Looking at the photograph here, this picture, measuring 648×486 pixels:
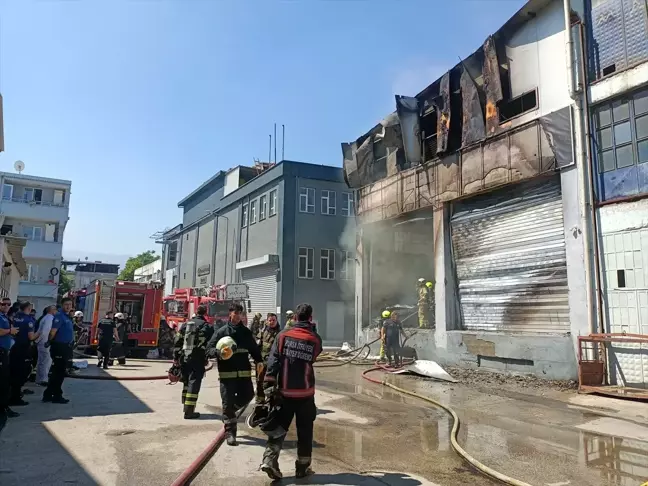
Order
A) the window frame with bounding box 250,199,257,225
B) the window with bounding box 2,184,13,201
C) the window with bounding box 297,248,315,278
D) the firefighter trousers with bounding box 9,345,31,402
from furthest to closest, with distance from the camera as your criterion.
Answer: the window with bounding box 2,184,13,201 → the window frame with bounding box 250,199,257,225 → the window with bounding box 297,248,315,278 → the firefighter trousers with bounding box 9,345,31,402

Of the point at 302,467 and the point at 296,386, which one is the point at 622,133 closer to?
the point at 296,386

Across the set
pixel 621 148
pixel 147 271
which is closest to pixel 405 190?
pixel 621 148

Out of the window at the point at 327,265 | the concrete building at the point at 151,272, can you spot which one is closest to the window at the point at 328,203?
the window at the point at 327,265

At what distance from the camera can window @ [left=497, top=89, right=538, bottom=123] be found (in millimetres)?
13329

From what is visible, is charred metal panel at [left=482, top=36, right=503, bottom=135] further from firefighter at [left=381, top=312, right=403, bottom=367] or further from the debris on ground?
the debris on ground

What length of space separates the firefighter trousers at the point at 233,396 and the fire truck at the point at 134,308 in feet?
44.5

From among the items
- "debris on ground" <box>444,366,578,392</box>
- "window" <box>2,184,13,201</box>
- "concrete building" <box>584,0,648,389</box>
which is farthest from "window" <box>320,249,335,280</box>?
"window" <box>2,184,13,201</box>

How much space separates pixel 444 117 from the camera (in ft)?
52.2

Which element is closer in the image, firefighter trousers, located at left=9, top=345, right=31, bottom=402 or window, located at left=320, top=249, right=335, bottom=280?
firefighter trousers, located at left=9, top=345, right=31, bottom=402

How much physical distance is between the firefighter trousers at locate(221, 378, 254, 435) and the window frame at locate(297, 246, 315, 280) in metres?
21.5

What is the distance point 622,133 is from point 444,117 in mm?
6048

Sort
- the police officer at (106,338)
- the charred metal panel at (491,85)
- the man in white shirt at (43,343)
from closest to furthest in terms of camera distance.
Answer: the man in white shirt at (43,343) < the police officer at (106,338) < the charred metal panel at (491,85)

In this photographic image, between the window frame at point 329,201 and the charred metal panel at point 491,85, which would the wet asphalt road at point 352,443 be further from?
the window frame at point 329,201

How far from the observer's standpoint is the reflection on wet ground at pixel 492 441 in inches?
199
